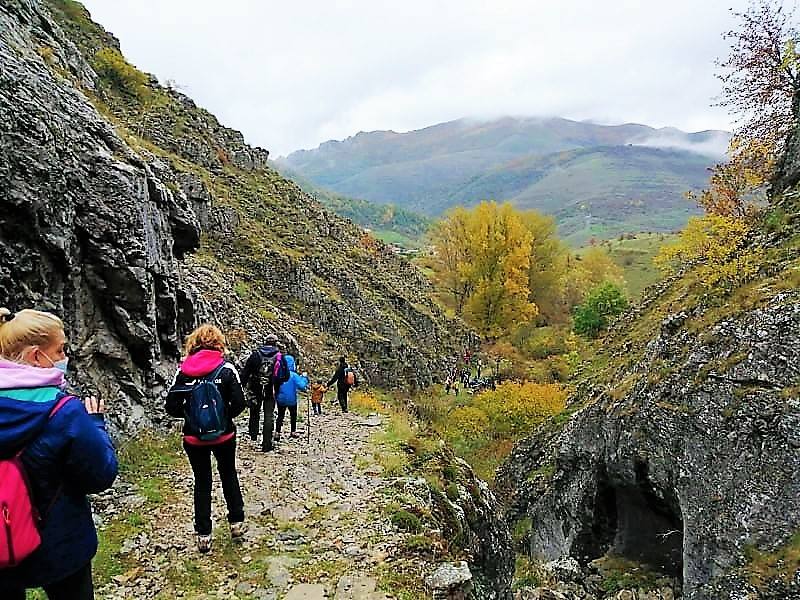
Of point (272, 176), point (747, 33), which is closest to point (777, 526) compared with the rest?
point (747, 33)

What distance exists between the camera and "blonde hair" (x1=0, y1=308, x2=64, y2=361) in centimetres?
338

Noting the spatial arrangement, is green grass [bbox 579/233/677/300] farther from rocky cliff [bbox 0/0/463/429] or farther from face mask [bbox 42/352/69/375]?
face mask [bbox 42/352/69/375]

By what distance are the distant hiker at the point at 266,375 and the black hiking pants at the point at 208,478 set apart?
3225 millimetres

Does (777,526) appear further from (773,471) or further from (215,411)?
(215,411)

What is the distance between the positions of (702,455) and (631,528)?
21.0 feet

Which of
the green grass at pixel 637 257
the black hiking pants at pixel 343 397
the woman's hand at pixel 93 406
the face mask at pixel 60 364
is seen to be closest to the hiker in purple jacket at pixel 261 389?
the black hiking pants at pixel 343 397

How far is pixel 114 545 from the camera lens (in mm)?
7145

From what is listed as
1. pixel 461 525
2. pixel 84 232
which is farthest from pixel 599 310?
pixel 84 232

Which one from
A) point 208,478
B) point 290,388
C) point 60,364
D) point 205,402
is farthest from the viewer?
point 290,388

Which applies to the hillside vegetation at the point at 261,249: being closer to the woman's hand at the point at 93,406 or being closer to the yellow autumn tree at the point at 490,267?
the yellow autumn tree at the point at 490,267

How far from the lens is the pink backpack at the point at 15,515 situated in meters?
3.11

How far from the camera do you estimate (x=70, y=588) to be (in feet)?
12.0

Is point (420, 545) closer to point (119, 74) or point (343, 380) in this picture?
point (343, 380)

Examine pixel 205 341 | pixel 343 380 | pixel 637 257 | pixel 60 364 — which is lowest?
pixel 637 257
